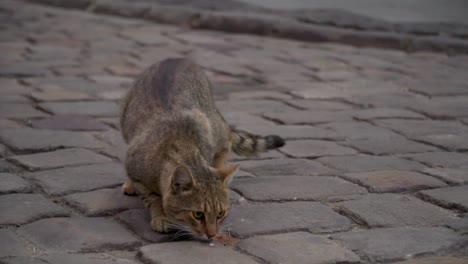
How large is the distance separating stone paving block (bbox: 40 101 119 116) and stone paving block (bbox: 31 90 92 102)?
128 mm

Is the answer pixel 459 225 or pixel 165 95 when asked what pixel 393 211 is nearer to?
pixel 459 225

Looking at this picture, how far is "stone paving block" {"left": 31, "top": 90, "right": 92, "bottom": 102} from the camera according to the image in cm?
697

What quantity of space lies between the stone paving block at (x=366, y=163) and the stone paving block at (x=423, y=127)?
67 cm

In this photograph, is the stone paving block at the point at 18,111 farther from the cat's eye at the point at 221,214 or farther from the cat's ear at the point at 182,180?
the cat's eye at the point at 221,214

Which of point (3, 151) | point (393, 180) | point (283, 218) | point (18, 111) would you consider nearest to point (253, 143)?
point (393, 180)

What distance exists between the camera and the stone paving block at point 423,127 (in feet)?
20.8

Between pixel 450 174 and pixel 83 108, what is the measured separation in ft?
9.20

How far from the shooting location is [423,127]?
6.46m

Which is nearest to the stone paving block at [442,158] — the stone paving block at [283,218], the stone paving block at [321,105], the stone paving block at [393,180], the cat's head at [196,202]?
the stone paving block at [393,180]

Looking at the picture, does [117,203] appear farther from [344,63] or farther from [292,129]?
[344,63]

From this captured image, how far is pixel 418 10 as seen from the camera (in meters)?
11.3

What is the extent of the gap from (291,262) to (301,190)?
110 cm

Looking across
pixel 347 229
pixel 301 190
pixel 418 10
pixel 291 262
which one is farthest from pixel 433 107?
pixel 418 10

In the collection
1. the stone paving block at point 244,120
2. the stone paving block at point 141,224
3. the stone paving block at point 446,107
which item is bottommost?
the stone paving block at point 141,224
